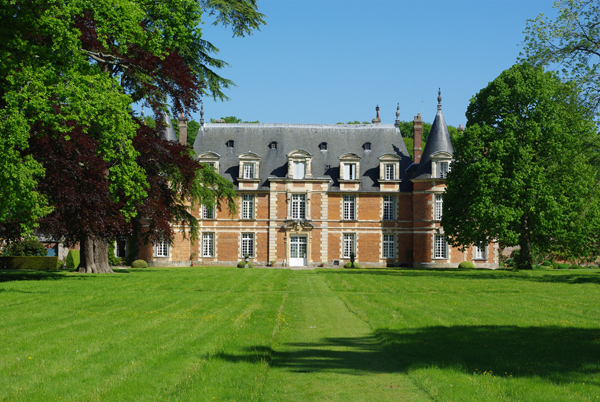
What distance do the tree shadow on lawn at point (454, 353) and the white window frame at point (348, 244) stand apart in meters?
32.0

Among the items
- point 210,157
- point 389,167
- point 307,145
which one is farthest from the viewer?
point 307,145

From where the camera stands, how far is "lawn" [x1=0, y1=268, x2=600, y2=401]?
20.6ft

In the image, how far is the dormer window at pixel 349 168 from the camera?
42.0 meters

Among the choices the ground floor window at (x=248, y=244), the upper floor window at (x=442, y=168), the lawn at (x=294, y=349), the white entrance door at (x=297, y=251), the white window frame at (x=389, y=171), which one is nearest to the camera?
the lawn at (x=294, y=349)

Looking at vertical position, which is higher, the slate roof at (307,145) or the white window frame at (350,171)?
the slate roof at (307,145)

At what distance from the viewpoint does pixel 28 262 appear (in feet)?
108

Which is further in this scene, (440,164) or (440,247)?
(440,247)

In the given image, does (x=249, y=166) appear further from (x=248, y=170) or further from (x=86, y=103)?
(x=86, y=103)

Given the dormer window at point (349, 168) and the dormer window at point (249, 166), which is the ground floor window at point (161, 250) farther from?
the dormer window at point (349, 168)

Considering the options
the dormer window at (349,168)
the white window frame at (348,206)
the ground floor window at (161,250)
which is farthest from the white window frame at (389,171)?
the ground floor window at (161,250)

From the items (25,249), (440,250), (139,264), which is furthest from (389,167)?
(25,249)

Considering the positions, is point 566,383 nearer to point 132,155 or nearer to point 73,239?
point 132,155

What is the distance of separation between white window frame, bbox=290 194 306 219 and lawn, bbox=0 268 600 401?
87.1ft

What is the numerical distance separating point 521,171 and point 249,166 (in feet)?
64.3
